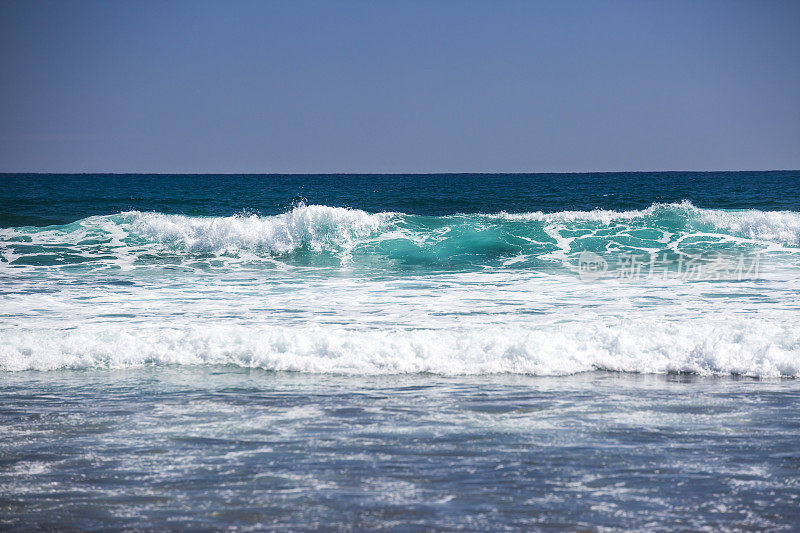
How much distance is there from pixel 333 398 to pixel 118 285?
7611mm

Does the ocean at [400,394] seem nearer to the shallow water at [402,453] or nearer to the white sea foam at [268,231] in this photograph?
the shallow water at [402,453]

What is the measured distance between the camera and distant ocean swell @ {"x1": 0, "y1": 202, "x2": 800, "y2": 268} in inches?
625

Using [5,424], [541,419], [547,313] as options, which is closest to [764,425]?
[541,419]

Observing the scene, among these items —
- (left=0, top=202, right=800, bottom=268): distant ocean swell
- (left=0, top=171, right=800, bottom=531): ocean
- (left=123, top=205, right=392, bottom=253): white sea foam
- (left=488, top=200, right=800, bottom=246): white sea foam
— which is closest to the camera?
(left=0, top=171, right=800, bottom=531): ocean

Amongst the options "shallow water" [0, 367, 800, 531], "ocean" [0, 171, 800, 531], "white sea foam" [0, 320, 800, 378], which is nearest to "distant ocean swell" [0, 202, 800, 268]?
"ocean" [0, 171, 800, 531]

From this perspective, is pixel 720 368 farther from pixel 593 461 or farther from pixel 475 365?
pixel 593 461

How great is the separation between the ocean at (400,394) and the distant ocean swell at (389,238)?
28.9 inches

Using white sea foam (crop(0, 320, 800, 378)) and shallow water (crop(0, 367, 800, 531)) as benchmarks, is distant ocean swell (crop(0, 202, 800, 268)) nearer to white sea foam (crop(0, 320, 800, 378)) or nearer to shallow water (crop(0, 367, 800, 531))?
white sea foam (crop(0, 320, 800, 378))

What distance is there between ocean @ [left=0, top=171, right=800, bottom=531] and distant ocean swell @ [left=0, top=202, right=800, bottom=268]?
73 cm

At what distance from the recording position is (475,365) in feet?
23.0

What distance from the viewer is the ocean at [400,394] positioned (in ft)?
12.5

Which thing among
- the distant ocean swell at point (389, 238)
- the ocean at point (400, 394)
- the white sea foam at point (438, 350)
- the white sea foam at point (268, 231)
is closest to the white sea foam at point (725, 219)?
the distant ocean swell at point (389, 238)

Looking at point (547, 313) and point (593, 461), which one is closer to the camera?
point (593, 461)

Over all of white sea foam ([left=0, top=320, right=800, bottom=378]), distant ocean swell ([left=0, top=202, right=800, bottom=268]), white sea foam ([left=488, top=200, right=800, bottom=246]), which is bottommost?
white sea foam ([left=0, top=320, right=800, bottom=378])
